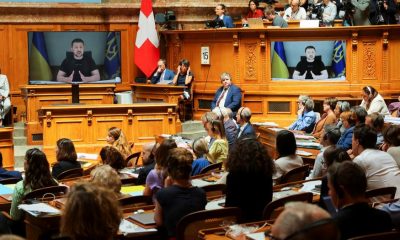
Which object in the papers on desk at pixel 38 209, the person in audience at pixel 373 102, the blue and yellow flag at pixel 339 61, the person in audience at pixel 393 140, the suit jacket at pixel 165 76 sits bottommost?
the papers on desk at pixel 38 209

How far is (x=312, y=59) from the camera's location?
1483cm

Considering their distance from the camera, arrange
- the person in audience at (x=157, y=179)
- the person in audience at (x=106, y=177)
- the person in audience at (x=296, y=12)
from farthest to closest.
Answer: the person in audience at (x=296, y=12) < the person in audience at (x=157, y=179) < the person in audience at (x=106, y=177)

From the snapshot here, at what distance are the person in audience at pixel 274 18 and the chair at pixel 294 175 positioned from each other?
8.01 meters

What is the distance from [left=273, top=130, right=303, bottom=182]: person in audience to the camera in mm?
7387

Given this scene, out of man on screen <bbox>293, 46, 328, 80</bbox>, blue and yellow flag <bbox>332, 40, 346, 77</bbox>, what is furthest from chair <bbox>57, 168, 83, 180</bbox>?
blue and yellow flag <bbox>332, 40, 346, 77</bbox>

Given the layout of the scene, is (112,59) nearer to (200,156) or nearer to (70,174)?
(200,156)

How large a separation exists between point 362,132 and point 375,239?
2.56 m

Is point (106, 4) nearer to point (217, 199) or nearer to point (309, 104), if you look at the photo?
point (309, 104)

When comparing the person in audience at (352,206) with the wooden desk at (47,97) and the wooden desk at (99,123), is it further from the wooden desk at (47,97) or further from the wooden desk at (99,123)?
the wooden desk at (47,97)

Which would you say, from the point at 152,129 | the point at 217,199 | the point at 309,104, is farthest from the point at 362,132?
the point at 152,129

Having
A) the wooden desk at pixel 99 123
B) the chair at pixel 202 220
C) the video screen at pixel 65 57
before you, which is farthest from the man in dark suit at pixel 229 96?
the chair at pixel 202 220

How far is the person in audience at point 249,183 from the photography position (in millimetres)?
5617

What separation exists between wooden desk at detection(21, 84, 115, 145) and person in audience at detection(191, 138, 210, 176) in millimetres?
5362

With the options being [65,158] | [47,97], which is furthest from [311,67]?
[65,158]
